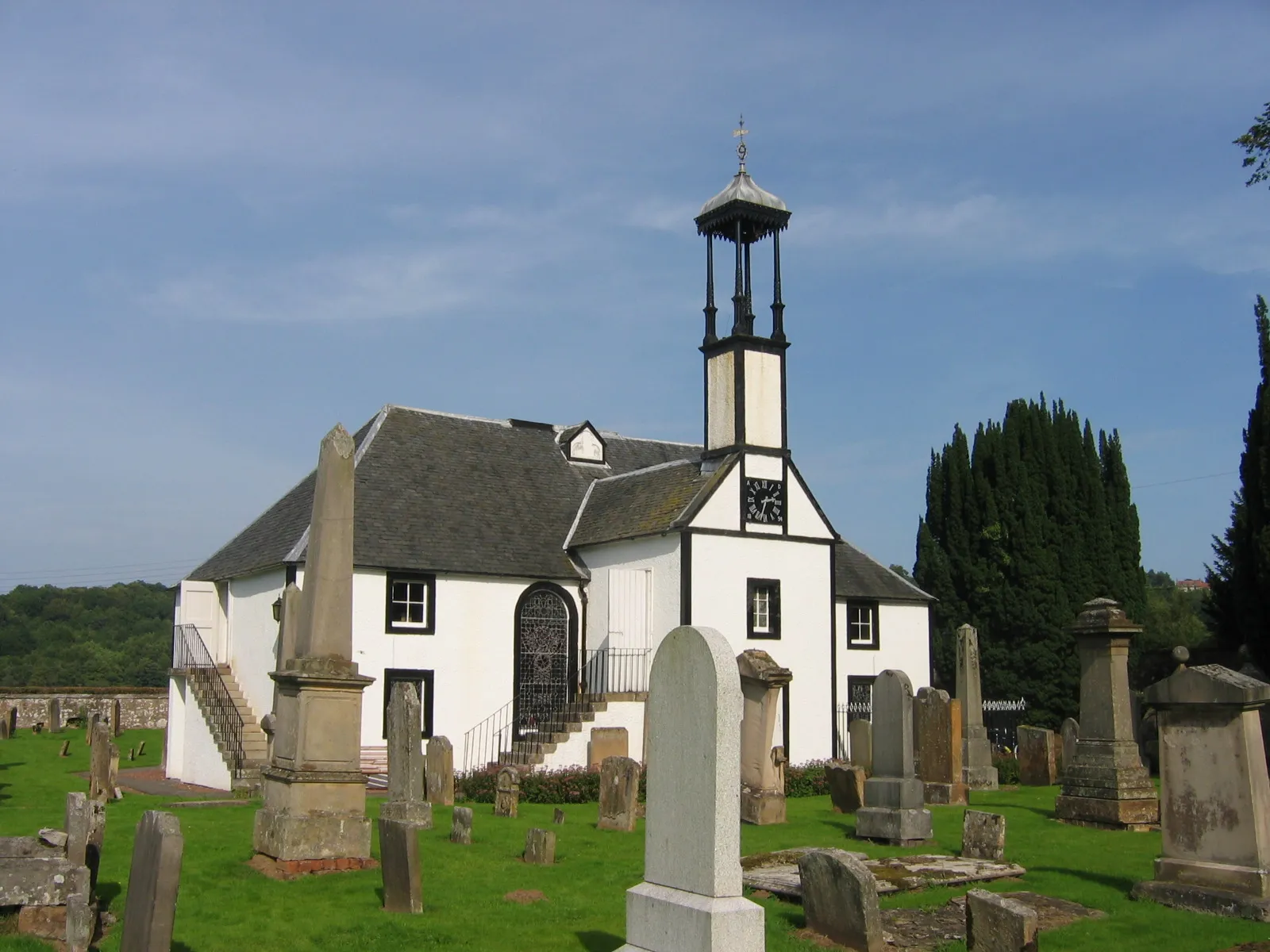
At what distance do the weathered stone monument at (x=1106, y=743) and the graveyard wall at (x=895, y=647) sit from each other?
12341mm

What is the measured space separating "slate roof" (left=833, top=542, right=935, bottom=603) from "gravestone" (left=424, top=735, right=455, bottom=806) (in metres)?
12.6

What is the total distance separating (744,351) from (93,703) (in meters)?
26.1

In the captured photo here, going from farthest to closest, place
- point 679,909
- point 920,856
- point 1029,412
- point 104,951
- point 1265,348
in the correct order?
point 1029,412, point 1265,348, point 920,856, point 104,951, point 679,909

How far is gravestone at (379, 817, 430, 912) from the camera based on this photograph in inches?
411

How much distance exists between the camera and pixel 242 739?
23.6 metres

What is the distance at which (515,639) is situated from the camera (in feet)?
86.0

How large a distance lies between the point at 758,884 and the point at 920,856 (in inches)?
85.6

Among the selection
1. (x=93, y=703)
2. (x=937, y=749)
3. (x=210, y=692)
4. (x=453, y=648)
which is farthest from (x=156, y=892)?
(x=93, y=703)

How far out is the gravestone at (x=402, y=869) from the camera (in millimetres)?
10445

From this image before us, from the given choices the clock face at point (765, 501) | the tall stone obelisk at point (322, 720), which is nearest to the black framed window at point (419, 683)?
the clock face at point (765, 501)

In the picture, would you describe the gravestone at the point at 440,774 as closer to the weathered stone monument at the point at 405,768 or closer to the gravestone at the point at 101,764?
the weathered stone monument at the point at 405,768

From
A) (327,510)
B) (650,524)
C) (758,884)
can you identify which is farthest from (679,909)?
(650,524)

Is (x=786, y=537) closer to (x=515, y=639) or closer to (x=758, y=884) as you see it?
(x=515, y=639)

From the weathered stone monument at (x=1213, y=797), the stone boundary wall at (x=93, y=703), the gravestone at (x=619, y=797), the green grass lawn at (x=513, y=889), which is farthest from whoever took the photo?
the stone boundary wall at (x=93, y=703)
